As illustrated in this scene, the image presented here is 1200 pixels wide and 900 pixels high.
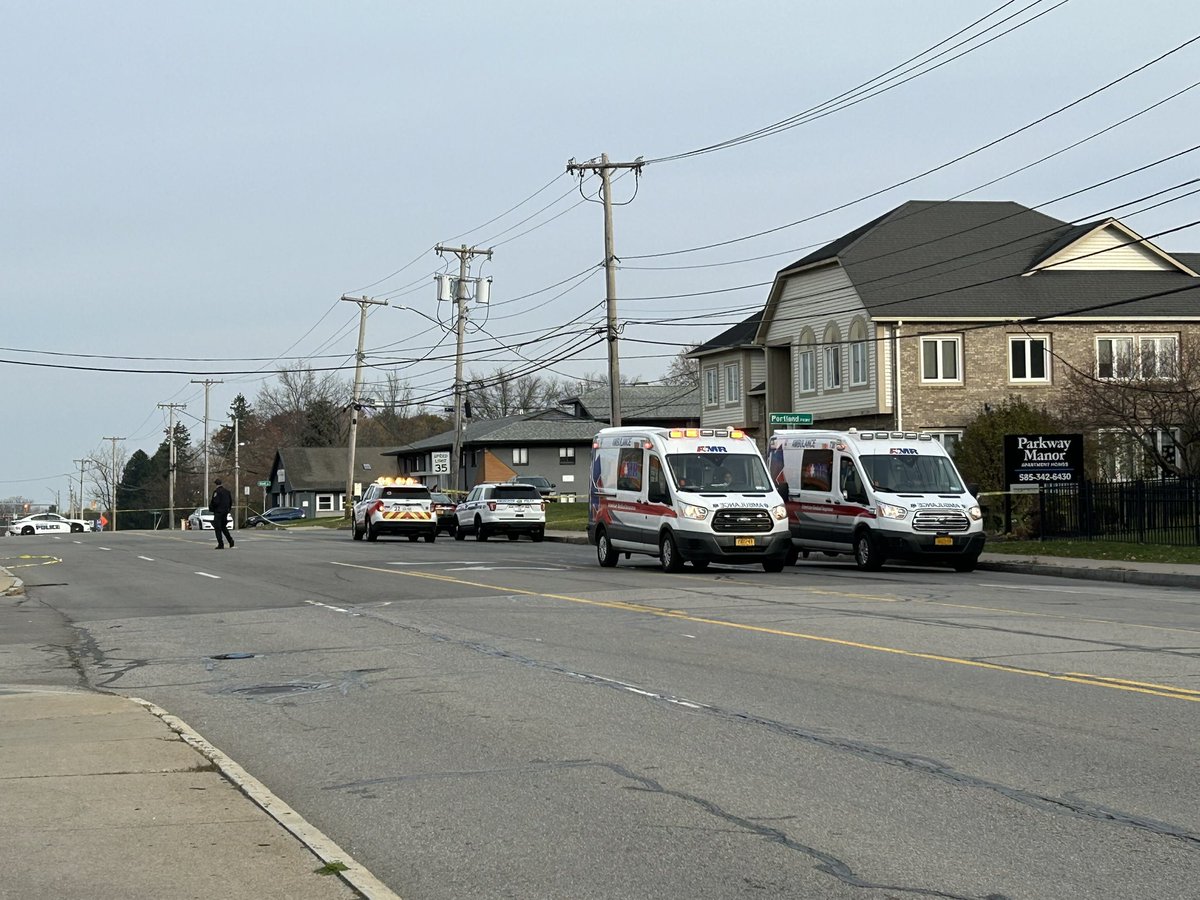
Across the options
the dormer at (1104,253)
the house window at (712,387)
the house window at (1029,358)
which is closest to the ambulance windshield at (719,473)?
the house window at (1029,358)

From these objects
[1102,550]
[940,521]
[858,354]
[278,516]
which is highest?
[858,354]

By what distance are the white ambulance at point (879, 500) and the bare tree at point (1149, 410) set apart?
34.0 feet

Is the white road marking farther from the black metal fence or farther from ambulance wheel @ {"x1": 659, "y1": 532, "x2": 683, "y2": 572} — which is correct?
the black metal fence

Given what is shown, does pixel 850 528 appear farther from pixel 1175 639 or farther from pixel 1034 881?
pixel 1034 881

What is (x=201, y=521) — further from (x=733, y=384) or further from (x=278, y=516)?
(x=733, y=384)

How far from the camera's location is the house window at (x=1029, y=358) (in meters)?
47.4

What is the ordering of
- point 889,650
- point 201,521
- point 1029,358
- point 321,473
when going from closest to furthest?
point 889,650
point 1029,358
point 201,521
point 321,473

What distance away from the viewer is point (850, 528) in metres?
27.2

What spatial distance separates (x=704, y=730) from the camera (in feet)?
30.6

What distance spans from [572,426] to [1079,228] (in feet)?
137

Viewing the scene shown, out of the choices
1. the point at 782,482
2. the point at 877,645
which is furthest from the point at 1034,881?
the point at 782,482

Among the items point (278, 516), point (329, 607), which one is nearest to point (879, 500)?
point (329, 607)

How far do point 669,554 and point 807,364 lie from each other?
90.3 feet

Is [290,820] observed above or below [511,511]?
below
